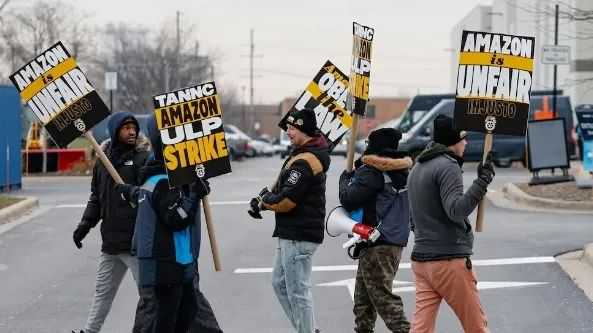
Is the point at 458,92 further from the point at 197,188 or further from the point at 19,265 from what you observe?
the point at 19,265

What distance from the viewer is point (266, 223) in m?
16.6

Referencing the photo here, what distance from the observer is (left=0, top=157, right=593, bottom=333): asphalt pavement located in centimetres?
920

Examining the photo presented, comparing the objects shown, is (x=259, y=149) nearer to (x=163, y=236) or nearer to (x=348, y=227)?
(x=348, y=227)

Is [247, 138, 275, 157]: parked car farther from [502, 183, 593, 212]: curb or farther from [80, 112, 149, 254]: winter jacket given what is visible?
[80, 112, 149, 254]: winter jacket

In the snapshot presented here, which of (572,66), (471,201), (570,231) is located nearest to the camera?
(471,201)

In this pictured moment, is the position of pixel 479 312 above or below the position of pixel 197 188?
below

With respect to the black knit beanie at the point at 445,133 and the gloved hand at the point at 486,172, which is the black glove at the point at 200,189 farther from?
the gloved hand at the point at 486,172

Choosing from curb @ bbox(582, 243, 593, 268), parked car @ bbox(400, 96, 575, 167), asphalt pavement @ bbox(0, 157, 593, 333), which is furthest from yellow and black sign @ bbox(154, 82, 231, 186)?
parked car @ bbox(400, 96, 575, 167)

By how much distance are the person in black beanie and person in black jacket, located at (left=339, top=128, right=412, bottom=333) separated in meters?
0.27

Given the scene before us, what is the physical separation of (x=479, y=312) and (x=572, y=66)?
40.2 metres

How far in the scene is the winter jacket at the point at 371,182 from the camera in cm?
759

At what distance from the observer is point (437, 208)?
6.38m

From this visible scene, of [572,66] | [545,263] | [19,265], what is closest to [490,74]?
[545,263]

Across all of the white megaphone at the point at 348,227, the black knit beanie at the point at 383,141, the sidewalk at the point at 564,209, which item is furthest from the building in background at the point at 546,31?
the white megaphone at the point at 348,227
